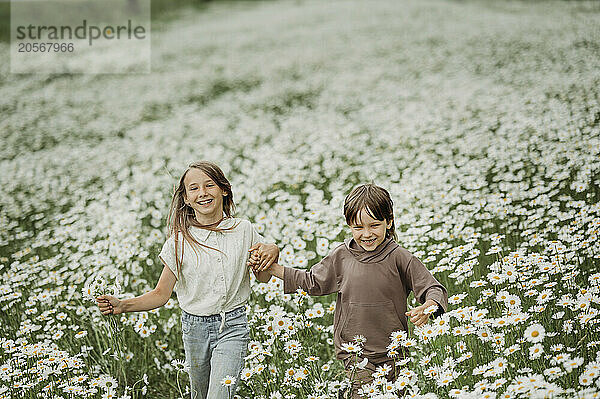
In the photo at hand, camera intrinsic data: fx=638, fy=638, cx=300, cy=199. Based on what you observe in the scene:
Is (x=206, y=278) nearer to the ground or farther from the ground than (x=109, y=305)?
farther from the ground

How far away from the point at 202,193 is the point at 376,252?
1.08 metres

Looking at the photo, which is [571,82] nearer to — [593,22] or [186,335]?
[593,22]

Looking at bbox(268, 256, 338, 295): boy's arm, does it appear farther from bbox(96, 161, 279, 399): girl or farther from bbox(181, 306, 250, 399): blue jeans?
bbox(181, 306, 250, 399): blue jeans

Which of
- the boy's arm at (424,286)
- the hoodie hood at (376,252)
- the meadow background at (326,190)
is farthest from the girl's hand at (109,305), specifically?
the boy's arm at (424,286)

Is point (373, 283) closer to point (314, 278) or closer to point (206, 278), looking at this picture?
point (314, 278)

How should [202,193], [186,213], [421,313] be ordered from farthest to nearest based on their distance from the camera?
[186,213]
[202,193]
[421,313]

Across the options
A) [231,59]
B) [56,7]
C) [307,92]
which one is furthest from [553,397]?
[56,7]

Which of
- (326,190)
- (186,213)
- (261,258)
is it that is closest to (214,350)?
(261,258)

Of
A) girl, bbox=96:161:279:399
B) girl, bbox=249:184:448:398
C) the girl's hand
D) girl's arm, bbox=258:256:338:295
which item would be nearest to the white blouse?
girl, bbox=96:161:279:399

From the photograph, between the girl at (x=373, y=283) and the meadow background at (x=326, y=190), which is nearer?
the girl at (x=373, y=283)

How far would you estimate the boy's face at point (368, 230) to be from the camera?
3.48 meters

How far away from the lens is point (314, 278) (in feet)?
12.1

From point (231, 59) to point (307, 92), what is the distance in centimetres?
577

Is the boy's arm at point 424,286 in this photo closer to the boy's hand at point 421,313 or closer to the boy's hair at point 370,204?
the boy's hand at point 421,313
